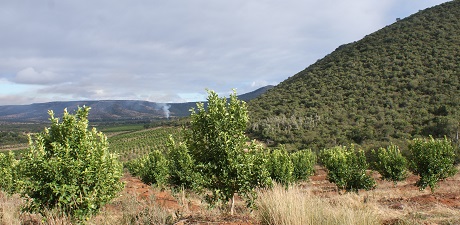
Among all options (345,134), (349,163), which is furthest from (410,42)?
(349,163)

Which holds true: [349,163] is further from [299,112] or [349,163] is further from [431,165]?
[299,112]

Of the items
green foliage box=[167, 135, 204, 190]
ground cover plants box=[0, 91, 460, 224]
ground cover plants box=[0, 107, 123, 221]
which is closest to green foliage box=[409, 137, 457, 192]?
ground cover plants box=[0, 91, 460, 224]

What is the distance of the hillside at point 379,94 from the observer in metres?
46.5

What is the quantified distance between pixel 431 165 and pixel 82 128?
22778mm

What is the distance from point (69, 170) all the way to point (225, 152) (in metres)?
4.86

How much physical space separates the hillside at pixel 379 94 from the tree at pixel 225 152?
3929cm

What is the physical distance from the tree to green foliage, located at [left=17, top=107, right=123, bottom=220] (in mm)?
3286

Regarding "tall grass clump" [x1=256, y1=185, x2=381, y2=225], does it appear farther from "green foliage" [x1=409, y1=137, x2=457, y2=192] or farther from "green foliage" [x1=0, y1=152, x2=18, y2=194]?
"green foliage" [x1=0, y1=152, x2=18, y2=194]

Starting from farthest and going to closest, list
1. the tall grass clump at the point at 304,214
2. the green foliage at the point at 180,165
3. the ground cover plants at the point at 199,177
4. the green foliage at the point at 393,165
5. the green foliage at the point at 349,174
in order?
the green foliage at the point at 393,165
the green foliage at the point at 180,165
the green foliage at the point at 349,174
the ground cover plants at the point at 199,177
the tall grass clump at the point at 304,214

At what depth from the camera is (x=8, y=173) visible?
67.5 feet

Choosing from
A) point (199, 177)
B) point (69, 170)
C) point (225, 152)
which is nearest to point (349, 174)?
point (225, 152)

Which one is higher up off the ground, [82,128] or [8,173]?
[82,128]

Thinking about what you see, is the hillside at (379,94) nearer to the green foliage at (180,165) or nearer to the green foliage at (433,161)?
the green foliage at (433,161)

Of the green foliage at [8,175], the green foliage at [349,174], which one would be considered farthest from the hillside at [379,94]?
the green foliage at [8,175]
